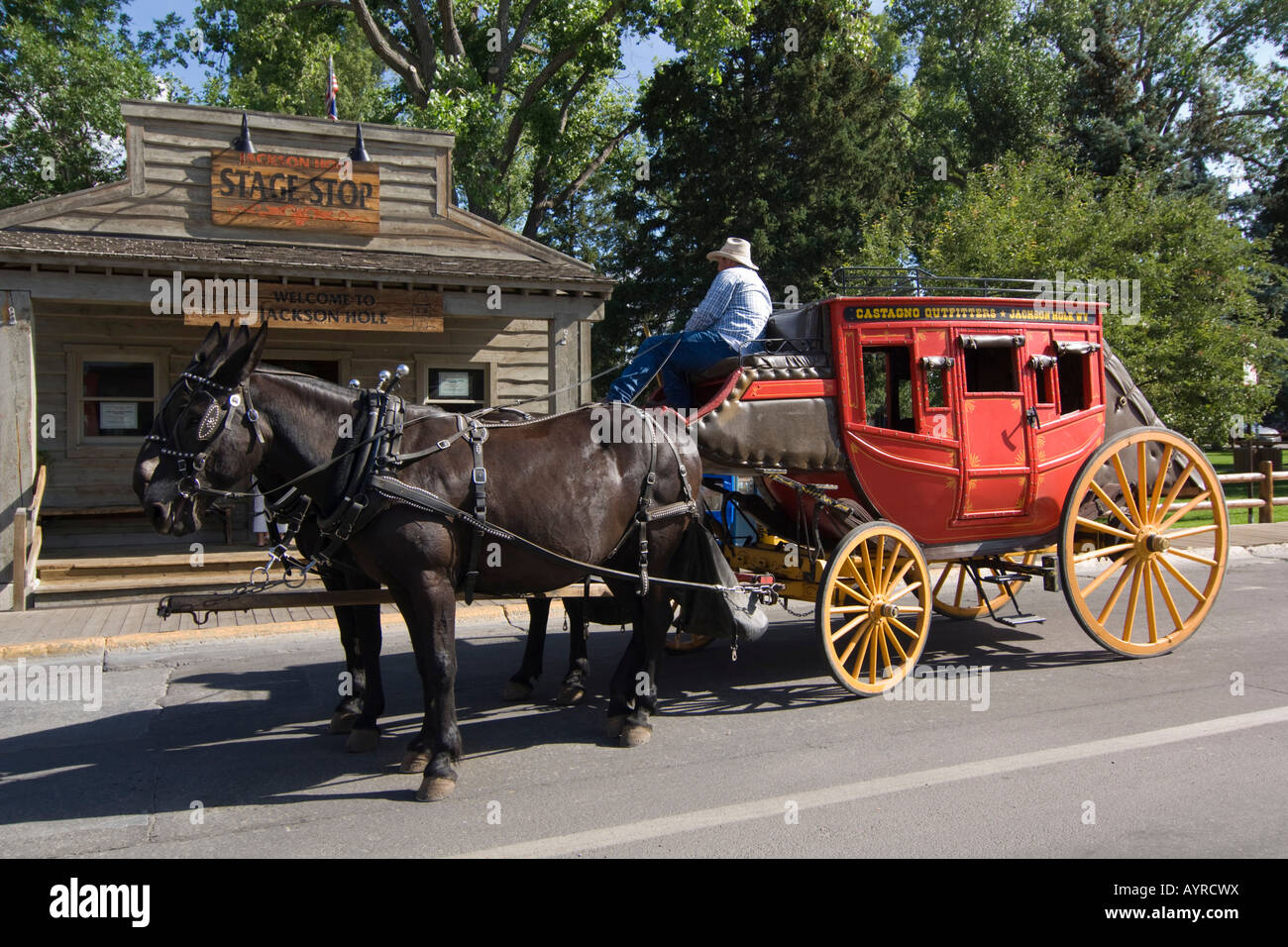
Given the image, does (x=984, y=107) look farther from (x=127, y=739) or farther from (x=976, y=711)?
(x=127, y=739)

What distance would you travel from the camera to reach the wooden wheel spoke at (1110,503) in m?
6.77

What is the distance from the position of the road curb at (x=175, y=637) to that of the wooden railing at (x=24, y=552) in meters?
1.86

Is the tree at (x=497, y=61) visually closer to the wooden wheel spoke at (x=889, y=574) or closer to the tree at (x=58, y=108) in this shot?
the tree at (x=58, y=108)

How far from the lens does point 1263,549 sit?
12.9 metres

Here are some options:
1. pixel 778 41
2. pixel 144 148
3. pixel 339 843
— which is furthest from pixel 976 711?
pixel 778 41

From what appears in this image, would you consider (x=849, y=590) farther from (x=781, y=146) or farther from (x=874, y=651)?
(x=781, y=146)

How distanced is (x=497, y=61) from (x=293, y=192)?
13.0 m

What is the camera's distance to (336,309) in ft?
36.0

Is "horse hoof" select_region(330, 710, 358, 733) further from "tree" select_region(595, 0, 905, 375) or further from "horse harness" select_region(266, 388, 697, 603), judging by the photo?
"tree" select_region(595, 0, 905, 375)

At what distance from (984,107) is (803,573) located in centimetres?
2756

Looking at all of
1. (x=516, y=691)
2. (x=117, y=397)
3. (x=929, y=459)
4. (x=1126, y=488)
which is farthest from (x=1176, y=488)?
(x=117, y=397)

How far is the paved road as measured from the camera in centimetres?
411

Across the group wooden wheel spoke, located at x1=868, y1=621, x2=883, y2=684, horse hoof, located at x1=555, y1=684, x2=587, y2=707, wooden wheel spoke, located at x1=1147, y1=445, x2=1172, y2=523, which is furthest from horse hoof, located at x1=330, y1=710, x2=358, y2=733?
wooden wheel spoke, located at x1=1147, y1=445, x2=1172, y2=523
